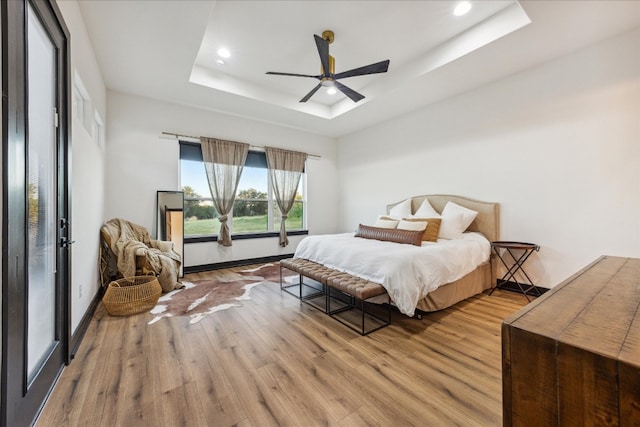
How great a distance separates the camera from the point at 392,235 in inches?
135

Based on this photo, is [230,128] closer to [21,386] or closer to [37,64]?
[37,64]

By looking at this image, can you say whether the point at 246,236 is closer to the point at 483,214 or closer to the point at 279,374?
the point at 279,374

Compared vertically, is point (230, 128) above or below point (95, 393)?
above

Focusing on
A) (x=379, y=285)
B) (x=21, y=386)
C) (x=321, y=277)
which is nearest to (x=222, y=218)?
(x=321, y=277)

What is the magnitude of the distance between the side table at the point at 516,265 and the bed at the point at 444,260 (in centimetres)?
13

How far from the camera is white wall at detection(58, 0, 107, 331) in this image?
6.86 feet

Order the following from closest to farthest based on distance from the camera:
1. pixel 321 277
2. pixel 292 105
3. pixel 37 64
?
pixel 37 64
pixel 321 277
pixel 292 105

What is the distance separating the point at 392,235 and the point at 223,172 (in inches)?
123

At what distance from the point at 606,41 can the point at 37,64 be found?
197 inches

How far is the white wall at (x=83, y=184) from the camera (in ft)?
6.86

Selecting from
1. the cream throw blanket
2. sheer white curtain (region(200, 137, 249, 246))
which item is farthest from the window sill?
the cream throw blanket

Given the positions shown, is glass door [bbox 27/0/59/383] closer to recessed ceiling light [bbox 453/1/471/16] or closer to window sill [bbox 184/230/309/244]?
window sill [bbox 184/230/309/244]

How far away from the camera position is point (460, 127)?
4055mm

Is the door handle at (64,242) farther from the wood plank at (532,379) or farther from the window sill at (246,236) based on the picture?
the window sill at (246,236)
